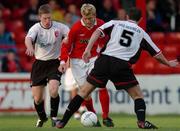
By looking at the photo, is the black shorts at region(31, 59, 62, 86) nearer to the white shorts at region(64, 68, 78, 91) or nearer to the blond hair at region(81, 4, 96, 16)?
the blond hair at region(81, 4, 96, 16)

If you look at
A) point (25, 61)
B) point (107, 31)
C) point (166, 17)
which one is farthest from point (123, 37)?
point (166, 17)

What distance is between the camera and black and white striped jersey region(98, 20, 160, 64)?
13109mm

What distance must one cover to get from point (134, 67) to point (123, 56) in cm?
790

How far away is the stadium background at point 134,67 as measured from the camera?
2028cm

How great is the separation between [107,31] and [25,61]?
8679mm

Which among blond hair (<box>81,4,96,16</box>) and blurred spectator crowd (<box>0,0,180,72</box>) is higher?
blond hair (<box>81,4,96,16</box>)

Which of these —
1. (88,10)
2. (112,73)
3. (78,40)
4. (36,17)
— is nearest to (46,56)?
(78,40)

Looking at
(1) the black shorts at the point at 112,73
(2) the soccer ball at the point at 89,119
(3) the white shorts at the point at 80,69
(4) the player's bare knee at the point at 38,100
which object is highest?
(1) the black shorts at the point at 112,73

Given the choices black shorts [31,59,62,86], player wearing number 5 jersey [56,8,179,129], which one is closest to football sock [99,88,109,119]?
black shorts [31,59,62,86]

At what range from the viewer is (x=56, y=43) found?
15.2 metres

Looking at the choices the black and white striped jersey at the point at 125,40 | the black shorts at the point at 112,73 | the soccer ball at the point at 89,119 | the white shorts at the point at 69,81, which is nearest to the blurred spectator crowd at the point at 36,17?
the white shorts at the point at 69,81

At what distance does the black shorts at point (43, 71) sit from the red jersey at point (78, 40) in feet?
1.20

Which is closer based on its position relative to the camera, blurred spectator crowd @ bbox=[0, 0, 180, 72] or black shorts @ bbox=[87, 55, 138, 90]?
black shorts @ bbox=[87, 55, 138, 90]

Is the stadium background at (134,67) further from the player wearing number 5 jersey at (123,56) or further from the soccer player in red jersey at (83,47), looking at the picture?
the player wearing number 5 jersey at (123,56)
